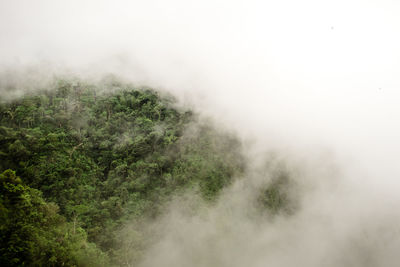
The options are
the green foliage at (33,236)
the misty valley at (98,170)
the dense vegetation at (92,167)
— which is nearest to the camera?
the green foliage at (33,236)

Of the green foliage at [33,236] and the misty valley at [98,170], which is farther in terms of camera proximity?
the misty valley at [98,170]

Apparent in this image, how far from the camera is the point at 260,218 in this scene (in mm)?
50312

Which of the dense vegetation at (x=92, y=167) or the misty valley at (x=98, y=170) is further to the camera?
the misty valley at (x=98, y=170)

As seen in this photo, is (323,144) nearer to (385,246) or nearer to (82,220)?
(385,246)

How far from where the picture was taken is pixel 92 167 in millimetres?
34062

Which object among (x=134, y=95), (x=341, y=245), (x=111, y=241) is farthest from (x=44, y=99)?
(x=341, y=245)

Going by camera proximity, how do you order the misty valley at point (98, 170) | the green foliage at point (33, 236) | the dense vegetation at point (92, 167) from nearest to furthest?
1. the green foliage at point (33, 236)
2. the dense vegetation at point (92, 167)
3. the misty valley at point (98, 170)

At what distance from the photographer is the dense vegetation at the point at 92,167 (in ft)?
64.3

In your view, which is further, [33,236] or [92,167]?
[92,167]

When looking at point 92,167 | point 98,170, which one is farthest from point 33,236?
point 98,170

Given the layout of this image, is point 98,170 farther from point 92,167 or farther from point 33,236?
point 33,236

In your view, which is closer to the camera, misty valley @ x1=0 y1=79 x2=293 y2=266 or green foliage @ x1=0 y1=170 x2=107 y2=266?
green foliage @ x1=0 y1=170 x2=107 y2=266

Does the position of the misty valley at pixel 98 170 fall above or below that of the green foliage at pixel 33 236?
above

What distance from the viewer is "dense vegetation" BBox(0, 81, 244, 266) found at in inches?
771
